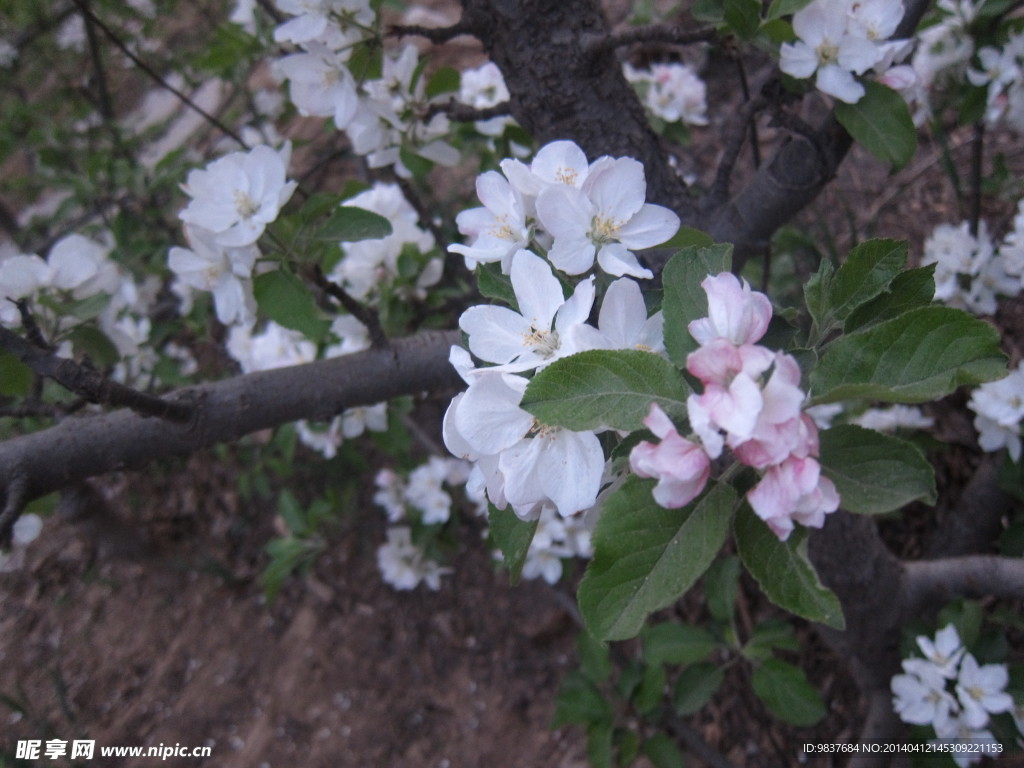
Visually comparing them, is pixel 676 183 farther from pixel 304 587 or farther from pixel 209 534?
pixel 209 534

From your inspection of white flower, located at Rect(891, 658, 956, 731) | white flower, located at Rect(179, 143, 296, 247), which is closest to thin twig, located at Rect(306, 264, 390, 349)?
white flower, located at Rect(179, 143, 296, 247)

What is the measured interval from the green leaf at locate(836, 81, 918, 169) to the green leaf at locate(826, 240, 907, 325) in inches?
18.1

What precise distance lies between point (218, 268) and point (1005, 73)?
5.99ft

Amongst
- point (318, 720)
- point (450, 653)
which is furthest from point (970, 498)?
point (318, 720)

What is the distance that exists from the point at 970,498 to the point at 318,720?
2034 millimetres

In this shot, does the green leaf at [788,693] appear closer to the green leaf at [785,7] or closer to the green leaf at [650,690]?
the green leaf at [650,690]

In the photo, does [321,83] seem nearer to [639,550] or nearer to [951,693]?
[639,550]

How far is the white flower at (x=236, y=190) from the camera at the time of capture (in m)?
1.17

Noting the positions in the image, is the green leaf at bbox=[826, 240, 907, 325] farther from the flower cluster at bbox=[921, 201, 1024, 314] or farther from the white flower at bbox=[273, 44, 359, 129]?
the flower cluster at bbox=[921, 201, 1024, 314]

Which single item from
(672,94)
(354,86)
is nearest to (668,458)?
(354,86)

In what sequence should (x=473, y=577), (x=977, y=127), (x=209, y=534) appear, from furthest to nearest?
(x=209, y=534), (x=473, y=577), (x=977, y=127)

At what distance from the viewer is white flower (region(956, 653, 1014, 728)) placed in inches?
54.3

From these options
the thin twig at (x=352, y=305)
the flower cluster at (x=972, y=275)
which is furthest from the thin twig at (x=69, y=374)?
the flower cluster at (x=972, y=275)

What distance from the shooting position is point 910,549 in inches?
82.7
